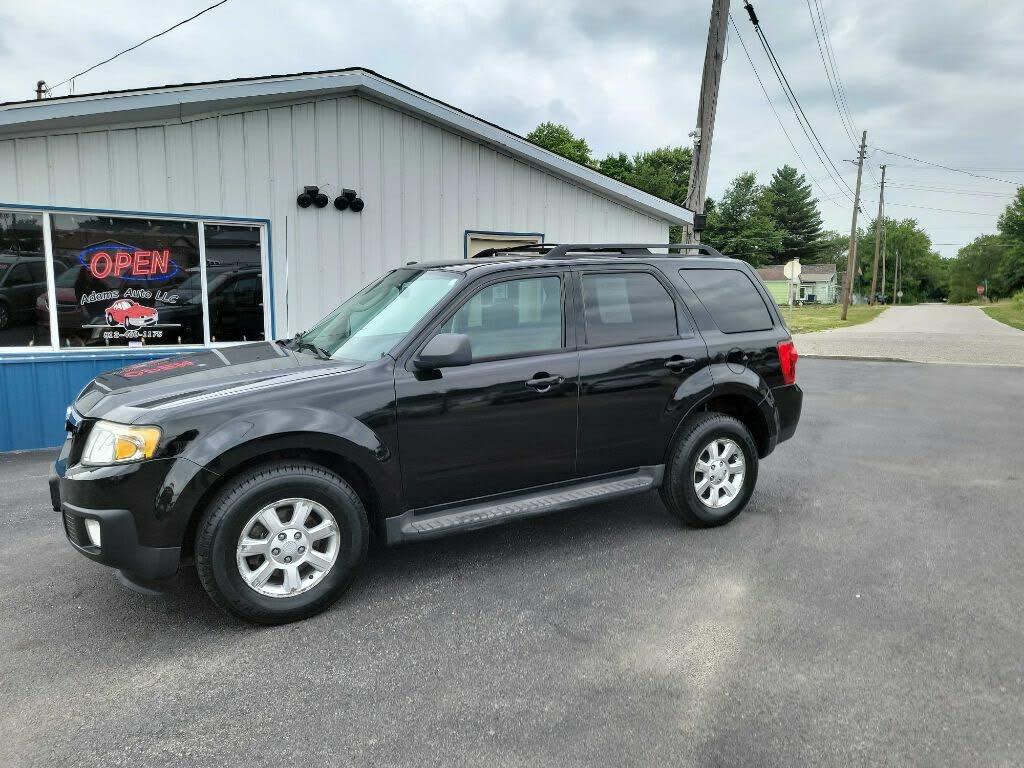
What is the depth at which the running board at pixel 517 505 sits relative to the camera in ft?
12.2

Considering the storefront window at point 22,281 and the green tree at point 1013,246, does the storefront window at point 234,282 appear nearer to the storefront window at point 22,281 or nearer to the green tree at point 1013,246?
the storefront window at point 22,281

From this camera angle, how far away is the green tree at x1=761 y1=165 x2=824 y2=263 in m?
91.3

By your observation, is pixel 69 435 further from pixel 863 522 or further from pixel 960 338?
pixel 960 338

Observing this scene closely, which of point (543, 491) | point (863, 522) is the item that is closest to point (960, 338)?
point (863, 522)

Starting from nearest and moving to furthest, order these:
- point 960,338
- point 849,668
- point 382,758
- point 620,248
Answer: point 382,758 < point 849,668 < point 620,248 < point 960,338

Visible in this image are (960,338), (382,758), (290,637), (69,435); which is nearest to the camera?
(382,758)

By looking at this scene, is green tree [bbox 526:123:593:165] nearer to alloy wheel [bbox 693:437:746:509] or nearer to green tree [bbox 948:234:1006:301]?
alloy wheel [bbox 693:437:746:509]

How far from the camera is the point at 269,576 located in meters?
3.39

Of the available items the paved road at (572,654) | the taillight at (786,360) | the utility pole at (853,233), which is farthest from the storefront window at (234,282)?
the utility pole at (853,233)

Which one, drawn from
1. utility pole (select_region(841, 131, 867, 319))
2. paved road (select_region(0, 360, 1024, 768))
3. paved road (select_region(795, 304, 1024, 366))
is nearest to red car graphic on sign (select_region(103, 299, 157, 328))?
paved road (select_region(0, 360, 1024, 768))

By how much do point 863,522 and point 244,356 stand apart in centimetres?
430

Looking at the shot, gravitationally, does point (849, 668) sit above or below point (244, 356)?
below

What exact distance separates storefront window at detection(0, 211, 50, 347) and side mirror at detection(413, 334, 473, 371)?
240 inches

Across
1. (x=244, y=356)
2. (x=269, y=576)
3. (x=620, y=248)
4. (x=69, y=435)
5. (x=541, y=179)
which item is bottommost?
(x=269, y=576)
